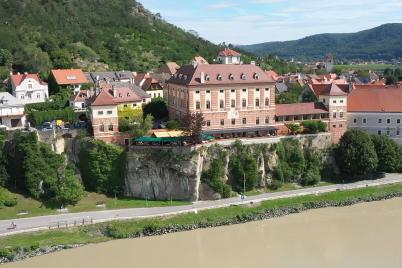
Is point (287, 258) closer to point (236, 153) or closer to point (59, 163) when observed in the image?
point (236, 153)

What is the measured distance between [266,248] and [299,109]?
20.3 meters

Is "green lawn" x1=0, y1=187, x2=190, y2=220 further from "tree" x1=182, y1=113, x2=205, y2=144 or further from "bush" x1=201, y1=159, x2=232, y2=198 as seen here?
"tree" x1=182, y1=113, x2=205, y2=144

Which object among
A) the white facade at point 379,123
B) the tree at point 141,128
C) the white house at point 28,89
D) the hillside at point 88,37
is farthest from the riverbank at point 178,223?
the hillside at point 88,37

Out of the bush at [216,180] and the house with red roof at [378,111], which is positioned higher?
the house with red roof at [378,111]

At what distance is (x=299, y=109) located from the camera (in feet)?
159

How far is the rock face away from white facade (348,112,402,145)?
784 inches

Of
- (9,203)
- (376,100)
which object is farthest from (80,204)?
(376,100)

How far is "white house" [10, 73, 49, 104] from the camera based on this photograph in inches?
2032

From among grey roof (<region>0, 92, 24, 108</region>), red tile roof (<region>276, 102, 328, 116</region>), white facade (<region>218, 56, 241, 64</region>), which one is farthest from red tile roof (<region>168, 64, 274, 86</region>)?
white facade (<region>218, 56, 241, 64</region>)

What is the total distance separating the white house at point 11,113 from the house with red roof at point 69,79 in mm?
12881

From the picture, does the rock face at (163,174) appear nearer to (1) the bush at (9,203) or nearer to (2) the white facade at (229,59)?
(1) the bush at (9,203)

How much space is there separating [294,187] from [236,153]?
6.39m

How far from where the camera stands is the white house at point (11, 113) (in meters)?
43.1

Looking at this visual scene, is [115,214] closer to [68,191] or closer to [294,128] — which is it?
[68,191]
